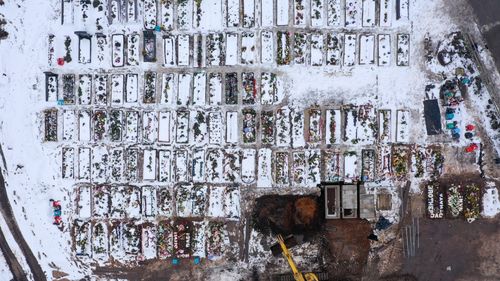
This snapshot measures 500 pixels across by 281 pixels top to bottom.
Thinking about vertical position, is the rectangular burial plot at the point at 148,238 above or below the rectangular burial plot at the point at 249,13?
below

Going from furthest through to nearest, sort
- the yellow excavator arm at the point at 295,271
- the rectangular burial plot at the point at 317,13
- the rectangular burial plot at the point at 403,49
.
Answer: the rectangular burial plot at the point at 317,13, the rectangular burial plot at the point at 403,49, the yellow excavator arm at the point at 295,271

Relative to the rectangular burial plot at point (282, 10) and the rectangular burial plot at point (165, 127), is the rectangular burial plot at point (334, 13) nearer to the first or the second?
the rectangular burial plot at point (282, 10)

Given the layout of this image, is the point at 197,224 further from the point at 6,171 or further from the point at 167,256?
the point at 6,171

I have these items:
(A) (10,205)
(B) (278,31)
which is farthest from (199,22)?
(A) (10,205)

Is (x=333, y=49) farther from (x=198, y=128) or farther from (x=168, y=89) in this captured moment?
(x=168, y=89)

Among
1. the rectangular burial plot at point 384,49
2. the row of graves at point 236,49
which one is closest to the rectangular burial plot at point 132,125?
the row of graves at point 236,49

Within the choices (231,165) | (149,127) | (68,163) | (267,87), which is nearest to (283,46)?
(267,87)
